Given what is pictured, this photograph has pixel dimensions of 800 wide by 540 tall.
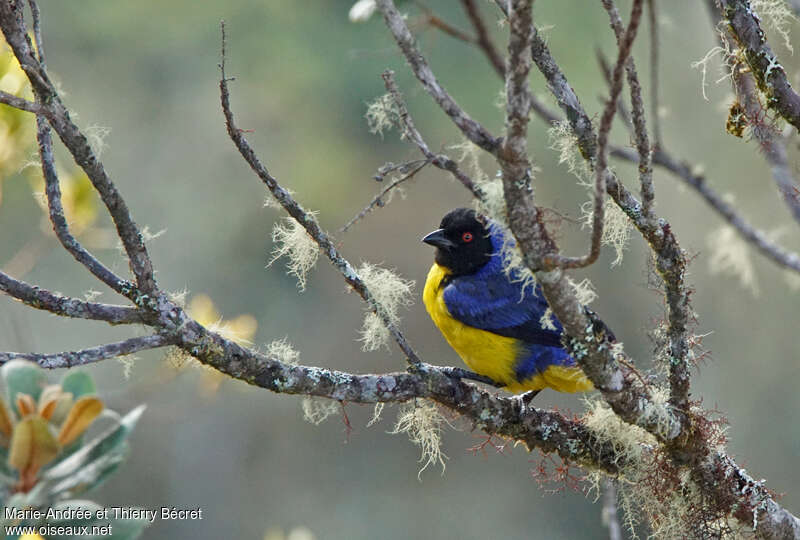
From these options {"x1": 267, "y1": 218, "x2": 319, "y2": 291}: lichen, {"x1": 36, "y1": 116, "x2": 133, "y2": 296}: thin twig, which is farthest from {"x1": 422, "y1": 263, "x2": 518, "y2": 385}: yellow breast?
{"x1": 36, "y1": 116, "x2": 133, "y2": 296}: thin twig

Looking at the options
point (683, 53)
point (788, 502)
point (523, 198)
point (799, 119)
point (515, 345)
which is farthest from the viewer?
point (683, 53)

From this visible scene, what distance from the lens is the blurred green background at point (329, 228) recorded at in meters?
10.1

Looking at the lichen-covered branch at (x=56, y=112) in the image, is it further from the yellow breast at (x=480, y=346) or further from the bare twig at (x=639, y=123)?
the yellow breast at (x=480, y=346)

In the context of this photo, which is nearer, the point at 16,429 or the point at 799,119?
the point at 16,429

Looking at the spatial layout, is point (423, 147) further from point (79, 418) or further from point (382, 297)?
point (79, 418)

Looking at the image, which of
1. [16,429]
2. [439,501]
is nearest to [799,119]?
[16,429]

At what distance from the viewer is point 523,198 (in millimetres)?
1779

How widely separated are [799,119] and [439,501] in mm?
8766

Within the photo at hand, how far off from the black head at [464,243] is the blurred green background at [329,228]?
20.4 ft

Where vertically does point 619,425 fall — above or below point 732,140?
below

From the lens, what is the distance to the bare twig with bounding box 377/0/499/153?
5.82 ft

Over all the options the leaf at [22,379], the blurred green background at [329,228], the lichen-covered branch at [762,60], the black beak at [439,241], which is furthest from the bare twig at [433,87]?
the blurred green background at [329,228]

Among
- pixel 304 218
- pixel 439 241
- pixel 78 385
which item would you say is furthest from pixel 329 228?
pixel 78 385

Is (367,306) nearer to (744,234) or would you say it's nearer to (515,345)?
(515,345)
